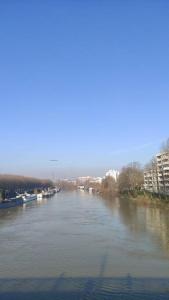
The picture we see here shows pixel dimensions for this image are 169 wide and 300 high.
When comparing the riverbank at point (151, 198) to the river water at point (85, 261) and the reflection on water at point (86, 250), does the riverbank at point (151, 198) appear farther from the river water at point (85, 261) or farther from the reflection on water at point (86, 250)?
the river water at point (85, 261)

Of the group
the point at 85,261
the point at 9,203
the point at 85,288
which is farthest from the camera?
the point at 9,203

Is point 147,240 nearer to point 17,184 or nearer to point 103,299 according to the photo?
point 103,299

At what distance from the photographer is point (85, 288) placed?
30.1 ft

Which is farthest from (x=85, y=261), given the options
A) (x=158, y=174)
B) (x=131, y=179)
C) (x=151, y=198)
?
(x=131, y=179)

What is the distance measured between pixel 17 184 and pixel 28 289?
62.4 metres

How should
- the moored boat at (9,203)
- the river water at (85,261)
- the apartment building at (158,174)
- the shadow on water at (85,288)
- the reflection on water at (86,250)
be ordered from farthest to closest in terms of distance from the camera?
the apartment building at (158,174) < the moored boat at (9,203) < the reflection on water at (86,250) < the river water at (85,261) < the shadow on water at (85,288)

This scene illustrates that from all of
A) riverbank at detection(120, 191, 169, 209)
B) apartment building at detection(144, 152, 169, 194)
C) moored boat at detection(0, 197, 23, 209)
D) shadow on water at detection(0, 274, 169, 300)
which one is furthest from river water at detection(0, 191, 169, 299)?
apartment building at detection(144, 152, 169, 194)

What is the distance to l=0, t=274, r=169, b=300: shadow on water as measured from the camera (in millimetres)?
8531

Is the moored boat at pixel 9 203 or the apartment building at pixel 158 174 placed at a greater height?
the apartment building at pixel 158 174

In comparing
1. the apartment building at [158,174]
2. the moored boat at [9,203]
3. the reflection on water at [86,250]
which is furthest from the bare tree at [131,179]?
the reflection on water at [86,250]

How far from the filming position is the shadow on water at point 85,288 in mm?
8531

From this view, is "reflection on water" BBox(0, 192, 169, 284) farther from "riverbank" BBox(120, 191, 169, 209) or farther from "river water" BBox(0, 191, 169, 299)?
"riverbank" BBox(120, 191, 169, 209)

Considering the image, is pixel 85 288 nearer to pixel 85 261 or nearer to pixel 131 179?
pixel 85 261

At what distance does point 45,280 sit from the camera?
394 inches
